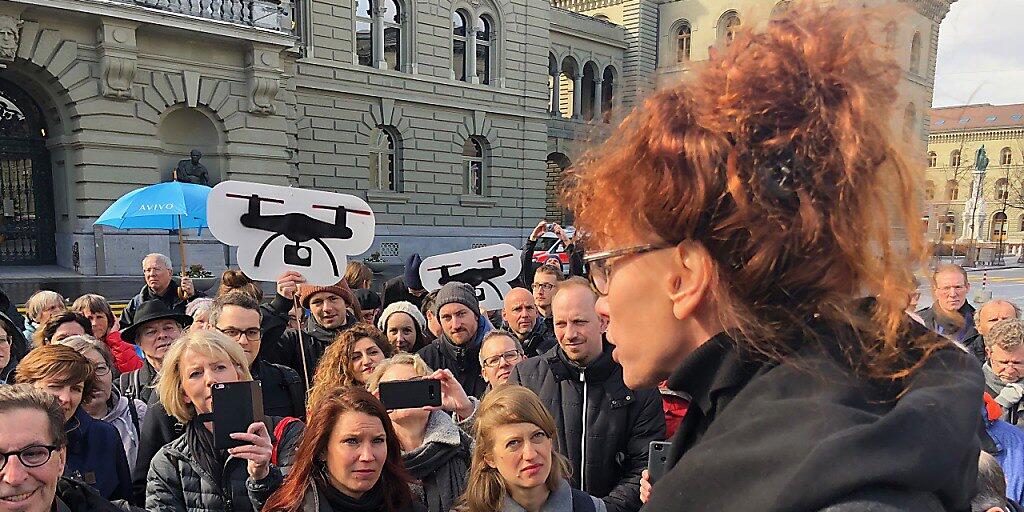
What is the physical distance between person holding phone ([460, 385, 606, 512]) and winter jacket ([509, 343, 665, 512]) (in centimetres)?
42

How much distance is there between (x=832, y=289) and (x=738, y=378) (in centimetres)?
18

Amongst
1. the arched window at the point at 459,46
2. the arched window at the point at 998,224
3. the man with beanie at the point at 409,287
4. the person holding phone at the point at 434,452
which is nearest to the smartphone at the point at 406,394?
the person holding phone at the point at 434,452

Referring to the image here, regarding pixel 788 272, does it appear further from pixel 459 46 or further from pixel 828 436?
pixel 459 46

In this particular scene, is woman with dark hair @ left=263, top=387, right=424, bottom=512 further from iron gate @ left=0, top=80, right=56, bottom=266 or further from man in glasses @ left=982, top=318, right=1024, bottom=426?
iron gate @ left=0, top=80, right=56, bottom=266

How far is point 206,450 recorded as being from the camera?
2.64 metres

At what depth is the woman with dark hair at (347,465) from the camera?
2.36 metres

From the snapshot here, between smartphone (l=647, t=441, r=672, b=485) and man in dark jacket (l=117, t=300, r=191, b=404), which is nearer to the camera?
smartphone (l=647, t=441, r=672, b=485)

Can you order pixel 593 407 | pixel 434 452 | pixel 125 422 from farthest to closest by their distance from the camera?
pixel 125 422
pixel 593 407
pixel 434 452

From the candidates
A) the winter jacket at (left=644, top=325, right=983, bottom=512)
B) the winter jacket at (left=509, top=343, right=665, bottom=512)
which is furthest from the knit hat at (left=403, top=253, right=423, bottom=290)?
the winter jacket at (left=644, top=325, right=983, bottom=512)

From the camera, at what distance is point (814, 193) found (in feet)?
2.89

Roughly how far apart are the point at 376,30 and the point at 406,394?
20925 millimetres

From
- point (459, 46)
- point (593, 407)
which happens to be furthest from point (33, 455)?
point (459, 46)

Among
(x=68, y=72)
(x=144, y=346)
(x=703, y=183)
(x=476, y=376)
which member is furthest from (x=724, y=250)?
(x=68, y=72)

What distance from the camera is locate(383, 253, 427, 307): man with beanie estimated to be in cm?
640
